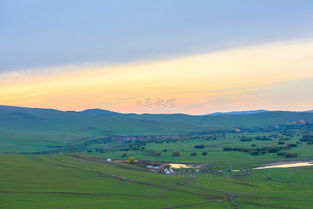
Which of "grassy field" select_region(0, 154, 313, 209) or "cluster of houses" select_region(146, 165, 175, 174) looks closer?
"grassy field" select_region(0, 154, 313, 209)

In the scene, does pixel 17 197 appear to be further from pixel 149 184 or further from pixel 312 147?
pixel 312 147

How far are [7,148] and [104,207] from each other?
146m

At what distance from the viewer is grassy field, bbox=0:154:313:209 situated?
195 feet

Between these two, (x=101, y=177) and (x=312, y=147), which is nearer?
(x=101, y=177)

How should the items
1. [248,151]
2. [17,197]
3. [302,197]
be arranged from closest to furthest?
[17,197]
[302,197]
[248,151]

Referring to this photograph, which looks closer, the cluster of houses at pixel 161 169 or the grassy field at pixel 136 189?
the grassy field at pixel 136 189

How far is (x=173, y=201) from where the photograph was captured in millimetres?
61875

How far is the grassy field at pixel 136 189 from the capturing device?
195ft

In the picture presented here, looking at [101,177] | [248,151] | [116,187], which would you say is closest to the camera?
[116,187]

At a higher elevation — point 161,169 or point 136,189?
point 136,189

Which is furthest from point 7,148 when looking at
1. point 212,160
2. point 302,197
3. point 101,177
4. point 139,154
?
point 302,197

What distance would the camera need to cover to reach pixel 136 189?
71562 millimetres

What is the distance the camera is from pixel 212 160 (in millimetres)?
124062

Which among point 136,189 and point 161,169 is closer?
point 136,189
